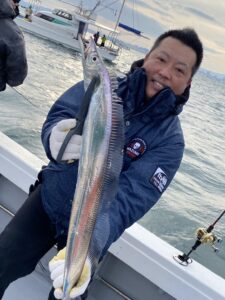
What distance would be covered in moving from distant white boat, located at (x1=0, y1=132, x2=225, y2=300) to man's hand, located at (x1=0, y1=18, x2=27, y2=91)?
0.46m

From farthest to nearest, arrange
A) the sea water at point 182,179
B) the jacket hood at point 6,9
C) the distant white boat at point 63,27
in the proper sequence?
the distant white boat at point 63,27, the sea water at point 182,179, the jacket hood at point 6,9

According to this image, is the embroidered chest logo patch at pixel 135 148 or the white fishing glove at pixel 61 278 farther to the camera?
the embroidered chest logo patch at pixel 135 148

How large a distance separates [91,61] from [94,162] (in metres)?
0.29

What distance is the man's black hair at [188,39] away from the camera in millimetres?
1870

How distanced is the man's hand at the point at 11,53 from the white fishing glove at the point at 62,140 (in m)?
1.59

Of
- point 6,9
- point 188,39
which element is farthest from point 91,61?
point 6,9

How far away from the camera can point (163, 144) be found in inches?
70.7

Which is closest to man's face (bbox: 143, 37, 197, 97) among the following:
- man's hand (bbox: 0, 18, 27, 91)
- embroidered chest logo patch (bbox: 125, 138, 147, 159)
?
embroidered chest logo patch (bbox: 125, 138, 147, 159)

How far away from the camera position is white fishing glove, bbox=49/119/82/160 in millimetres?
1295

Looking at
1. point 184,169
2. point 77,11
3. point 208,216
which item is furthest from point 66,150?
point 77,11

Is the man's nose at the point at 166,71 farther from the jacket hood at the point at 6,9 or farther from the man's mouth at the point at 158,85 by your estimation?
the jacket hood at the point at 6,9

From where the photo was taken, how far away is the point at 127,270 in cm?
254

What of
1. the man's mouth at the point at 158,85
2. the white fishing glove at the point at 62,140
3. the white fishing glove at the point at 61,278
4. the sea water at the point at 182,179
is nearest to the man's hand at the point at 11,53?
the sea water at the point at 182,179

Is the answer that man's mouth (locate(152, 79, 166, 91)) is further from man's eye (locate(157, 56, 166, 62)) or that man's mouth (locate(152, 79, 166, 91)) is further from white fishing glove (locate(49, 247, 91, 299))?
white fishing glove (locate(49, 247, 91, 299))
